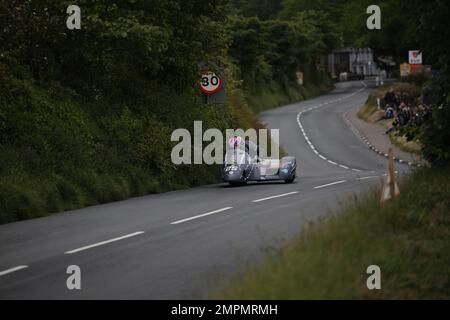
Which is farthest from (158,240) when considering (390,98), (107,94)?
(390,98)

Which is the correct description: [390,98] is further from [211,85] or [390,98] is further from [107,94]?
[107,94]

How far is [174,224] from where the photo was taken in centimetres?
1617

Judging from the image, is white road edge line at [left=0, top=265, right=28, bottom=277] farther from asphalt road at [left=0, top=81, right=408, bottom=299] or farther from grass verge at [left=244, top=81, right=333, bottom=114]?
grass verge at [left=244, top=81, right=333, bottom=114]

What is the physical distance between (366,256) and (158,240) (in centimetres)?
464

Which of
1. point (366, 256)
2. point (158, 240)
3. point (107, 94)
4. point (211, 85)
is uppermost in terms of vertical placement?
point (211, 85)

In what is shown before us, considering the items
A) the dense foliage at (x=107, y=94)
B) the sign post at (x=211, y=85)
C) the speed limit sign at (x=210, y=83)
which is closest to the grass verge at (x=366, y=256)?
the dense foliage at (x=107, y=94)

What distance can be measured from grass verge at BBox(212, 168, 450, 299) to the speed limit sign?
62.0 feet

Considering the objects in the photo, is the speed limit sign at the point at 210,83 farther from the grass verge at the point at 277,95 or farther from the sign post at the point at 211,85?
the grass verge at the point at 277,95

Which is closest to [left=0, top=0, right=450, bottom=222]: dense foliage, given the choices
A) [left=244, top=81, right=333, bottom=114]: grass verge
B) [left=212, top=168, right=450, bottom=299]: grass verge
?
[left=212, top=168, right=450, bottom=299]: grass verge

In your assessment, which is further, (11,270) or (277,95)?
(277,95)

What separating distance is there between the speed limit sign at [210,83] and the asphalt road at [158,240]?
6.45 meters

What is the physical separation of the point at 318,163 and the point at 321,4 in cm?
8386

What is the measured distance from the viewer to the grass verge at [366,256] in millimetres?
8367

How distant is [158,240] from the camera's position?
13.9 metres
